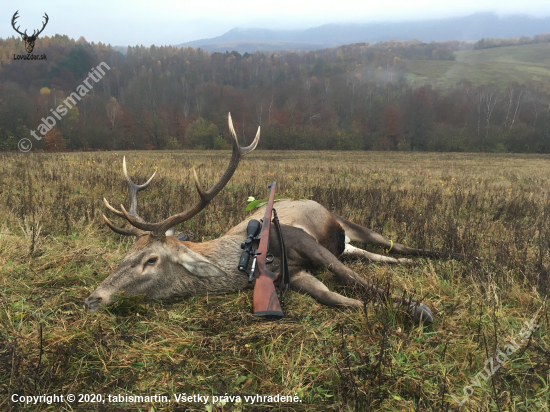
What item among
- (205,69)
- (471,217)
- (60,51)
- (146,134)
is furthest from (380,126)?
(60,51)

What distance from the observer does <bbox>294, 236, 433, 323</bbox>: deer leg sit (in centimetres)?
266

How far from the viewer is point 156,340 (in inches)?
103

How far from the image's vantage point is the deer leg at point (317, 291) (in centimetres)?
297

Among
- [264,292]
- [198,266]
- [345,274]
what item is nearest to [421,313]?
[345,274]

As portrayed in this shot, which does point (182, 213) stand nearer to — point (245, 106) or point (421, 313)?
point (421, 313)

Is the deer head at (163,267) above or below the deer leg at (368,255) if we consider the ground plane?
above

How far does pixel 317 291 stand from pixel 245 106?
2713 inches

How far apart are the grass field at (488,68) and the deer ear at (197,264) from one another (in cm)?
9586

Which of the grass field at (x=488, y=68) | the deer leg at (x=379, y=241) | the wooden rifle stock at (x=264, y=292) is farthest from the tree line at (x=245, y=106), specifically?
the wooden rifle stock at (x=264, y=292)

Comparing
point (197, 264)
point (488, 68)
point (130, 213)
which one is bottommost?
point (197, 264)

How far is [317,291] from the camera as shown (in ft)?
10.5

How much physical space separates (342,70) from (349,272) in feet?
355

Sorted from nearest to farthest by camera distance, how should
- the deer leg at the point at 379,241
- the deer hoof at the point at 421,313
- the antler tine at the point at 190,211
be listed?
the deer hoof at the point at 421,313
the antler tine at the point at 190,211
the deer leg at the point at 379,241

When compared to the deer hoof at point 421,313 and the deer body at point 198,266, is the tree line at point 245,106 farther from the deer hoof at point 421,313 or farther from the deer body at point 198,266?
the deer hoof at point 421,313
